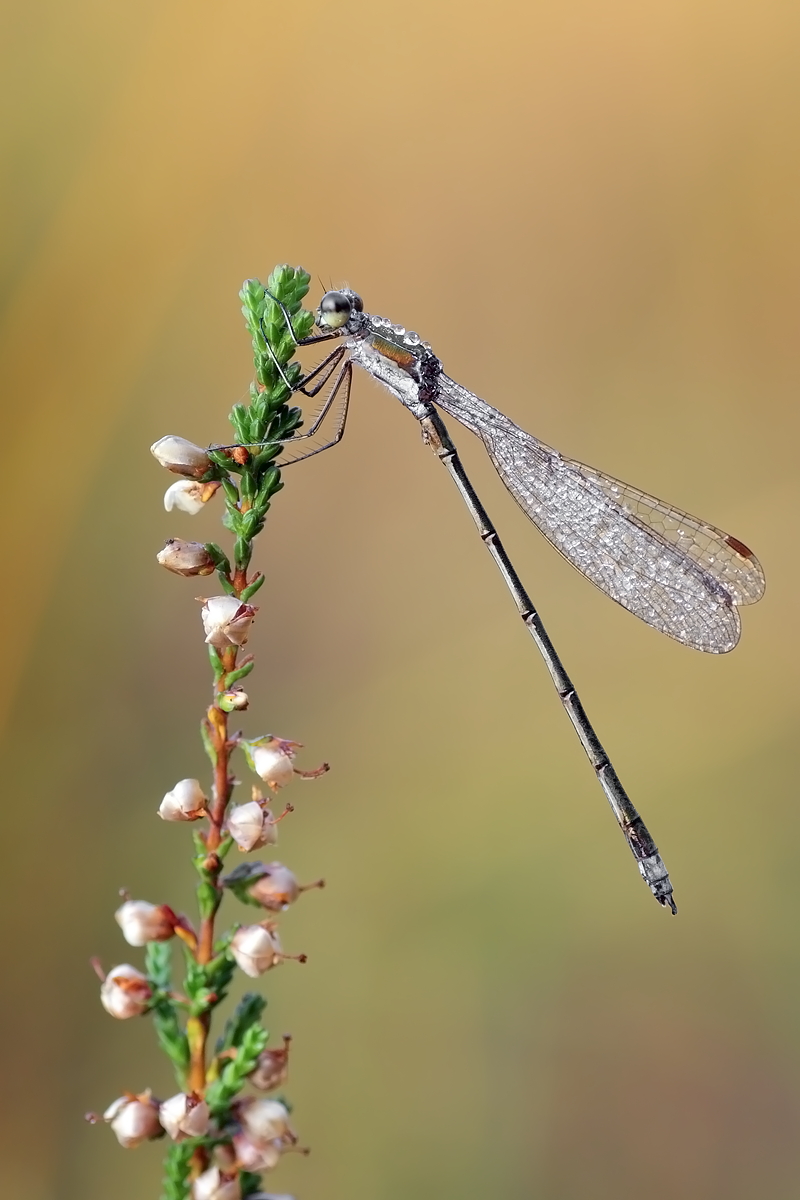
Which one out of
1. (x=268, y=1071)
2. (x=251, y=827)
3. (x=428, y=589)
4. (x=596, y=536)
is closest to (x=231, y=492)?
(x=251, y=827)

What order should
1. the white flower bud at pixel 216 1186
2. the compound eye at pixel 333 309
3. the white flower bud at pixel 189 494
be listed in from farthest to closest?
the compound eye at pixel 333 309 → the white flower bud at pixel 189 494 → the white flower bud at pixel 216 1186

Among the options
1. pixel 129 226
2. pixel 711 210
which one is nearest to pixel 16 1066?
pixel 129 226

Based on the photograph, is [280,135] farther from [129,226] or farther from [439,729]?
[439,729]

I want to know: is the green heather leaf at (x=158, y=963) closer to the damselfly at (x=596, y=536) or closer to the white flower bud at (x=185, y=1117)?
the white flower bud at (x=185, y=1117)

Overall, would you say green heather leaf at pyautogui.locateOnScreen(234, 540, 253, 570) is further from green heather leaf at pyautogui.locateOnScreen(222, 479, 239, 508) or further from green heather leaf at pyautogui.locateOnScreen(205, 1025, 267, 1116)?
green heather leaf at pyautogui.locateOnScreen(205, 1025, 267, 1116)

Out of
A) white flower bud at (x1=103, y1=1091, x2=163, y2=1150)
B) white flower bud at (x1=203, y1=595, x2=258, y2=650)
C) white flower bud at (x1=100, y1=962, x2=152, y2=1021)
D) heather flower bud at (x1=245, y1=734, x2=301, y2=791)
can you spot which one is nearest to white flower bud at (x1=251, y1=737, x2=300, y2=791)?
heather flower bud at (x1=245, y1=734, x2=301, y2=791)

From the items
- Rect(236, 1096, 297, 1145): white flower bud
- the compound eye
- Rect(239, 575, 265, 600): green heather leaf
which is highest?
the compound eye

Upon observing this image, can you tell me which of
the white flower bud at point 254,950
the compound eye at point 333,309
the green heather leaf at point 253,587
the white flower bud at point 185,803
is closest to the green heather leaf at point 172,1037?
the white flower bud at point 254,950
